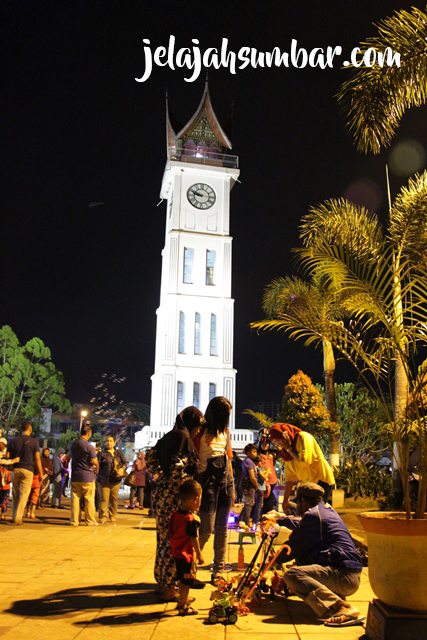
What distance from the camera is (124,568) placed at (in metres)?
6.71

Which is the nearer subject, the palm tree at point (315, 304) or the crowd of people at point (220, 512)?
the crowd of people at point (220, 512)

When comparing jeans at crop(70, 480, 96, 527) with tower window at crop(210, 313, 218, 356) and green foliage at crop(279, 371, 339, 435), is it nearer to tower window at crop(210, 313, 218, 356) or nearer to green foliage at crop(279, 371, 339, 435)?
green foliage at crop(279, 371, 339, 435)

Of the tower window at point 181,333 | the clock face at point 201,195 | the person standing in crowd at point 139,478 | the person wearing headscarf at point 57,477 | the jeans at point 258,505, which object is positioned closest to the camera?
the jeans at point 258,505

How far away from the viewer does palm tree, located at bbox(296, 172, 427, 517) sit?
5.05 m

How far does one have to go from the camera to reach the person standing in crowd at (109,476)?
1241 cm

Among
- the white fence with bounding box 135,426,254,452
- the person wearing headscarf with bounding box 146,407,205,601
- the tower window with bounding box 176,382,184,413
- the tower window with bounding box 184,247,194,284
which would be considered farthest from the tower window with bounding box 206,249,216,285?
the person wearing headscarf with bounding box 146,407,205,601

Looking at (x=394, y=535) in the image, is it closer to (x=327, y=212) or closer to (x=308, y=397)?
(x=327, y=212)

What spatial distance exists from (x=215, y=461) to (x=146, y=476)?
11491 mm

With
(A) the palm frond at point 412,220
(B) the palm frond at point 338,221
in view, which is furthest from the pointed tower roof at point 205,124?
(A) the palm frond at point 412,220

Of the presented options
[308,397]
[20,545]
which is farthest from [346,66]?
[308,397]

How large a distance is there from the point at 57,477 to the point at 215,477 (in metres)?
12.3

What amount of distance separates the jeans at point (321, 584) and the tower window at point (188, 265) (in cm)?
4007

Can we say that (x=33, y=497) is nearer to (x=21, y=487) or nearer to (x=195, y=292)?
(x=21, y=487)

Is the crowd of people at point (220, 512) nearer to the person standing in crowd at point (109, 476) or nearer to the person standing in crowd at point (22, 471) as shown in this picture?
the person standing in crowd at point (109, 476)
